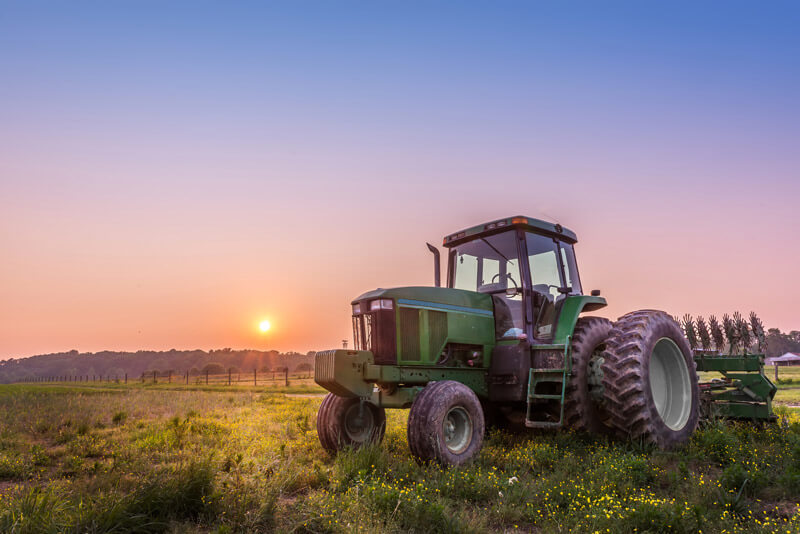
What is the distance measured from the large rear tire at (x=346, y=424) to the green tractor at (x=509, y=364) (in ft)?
0.06

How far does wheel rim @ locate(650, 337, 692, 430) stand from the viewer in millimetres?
7078

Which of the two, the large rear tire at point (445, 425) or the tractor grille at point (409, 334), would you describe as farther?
the tractor grille at point (409, 334)

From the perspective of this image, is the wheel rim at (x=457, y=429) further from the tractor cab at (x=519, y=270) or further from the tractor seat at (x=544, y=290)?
the tractor seat at (x=544, y=290)

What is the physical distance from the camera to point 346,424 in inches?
269

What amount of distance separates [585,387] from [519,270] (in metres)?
1.87

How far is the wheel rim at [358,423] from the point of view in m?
6.83

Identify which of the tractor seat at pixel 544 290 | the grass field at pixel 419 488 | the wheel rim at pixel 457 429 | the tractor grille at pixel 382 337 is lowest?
the grass field at pixel 419 488

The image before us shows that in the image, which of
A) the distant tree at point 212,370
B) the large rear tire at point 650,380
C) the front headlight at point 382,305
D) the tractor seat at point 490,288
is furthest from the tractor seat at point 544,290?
the distant tree at point 212,370

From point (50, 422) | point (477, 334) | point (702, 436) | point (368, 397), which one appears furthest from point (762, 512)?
point (50, 422)

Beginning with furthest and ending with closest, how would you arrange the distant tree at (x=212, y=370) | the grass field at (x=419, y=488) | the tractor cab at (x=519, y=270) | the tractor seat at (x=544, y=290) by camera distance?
the distant tree at (x=212, y=370)
the tractor seat at (x=544, y=290)
the tractor cab at (x=519, y=270)
the grass field at (x=419, y=488)

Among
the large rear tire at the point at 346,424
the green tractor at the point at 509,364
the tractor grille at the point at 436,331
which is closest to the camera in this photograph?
the green tractor at the point at 509,364

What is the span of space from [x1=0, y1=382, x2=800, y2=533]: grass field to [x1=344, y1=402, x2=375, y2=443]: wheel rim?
327 mm

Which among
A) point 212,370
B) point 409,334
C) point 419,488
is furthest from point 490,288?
point 212,370

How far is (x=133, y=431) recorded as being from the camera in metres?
9.80
